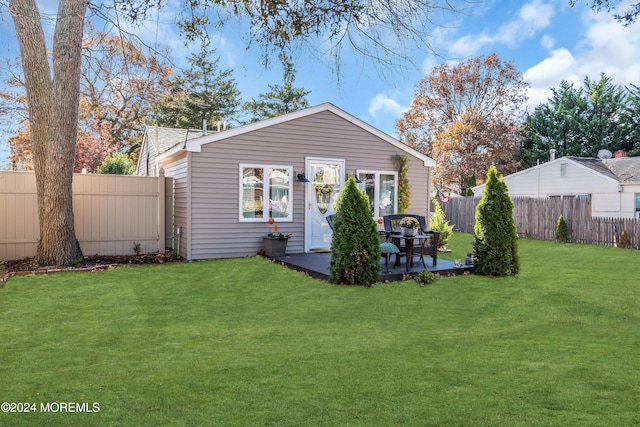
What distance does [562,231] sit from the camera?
14406mm

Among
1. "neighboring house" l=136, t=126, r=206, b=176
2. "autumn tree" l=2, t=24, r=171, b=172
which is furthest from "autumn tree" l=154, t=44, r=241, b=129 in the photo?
"neighboring house" l=136, t=126, r=206, b=176

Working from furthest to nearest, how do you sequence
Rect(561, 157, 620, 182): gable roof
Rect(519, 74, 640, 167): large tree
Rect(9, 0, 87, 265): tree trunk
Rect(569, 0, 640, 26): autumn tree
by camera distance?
Rect(519, 74, 640, 167): large tree, Rect(561, 157, 620, 182): gable roof, Rect(9, 0, 87, 265): tree trunk, Rect(569, 0, 640, 26): autumn tree

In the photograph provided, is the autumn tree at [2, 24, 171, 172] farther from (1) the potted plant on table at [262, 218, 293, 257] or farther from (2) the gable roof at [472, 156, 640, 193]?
(2) the gable roof at [472, 156, 640, 193]

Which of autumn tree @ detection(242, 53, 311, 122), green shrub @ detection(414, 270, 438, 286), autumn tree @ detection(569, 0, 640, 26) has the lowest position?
green shrub @ detection(414, 270, 438, 286)

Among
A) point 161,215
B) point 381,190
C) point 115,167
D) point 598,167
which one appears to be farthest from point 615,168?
point 115,167

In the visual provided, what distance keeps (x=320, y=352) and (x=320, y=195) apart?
7.11 meters

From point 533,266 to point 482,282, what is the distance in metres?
2.66

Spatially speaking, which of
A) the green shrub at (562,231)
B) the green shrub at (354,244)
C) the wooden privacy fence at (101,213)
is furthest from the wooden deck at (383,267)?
the green shrub at (562,231)

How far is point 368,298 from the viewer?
5.91m

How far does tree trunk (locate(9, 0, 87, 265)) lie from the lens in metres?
8.07

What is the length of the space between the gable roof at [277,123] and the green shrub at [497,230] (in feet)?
13.2

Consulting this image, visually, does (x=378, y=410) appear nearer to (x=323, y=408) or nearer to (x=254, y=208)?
(x=323, y=408)

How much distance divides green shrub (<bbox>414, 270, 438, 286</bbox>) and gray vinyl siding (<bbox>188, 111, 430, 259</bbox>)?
3.85m

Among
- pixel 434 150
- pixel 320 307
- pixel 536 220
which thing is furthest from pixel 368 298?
pixel 434 150
